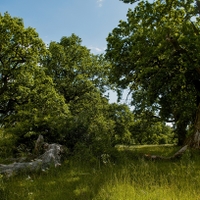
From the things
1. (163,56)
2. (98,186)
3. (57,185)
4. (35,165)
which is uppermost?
(163,56)

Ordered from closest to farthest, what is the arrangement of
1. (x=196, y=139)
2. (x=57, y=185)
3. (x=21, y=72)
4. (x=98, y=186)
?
1. (x=98, y=186)
2. (x=57, y=185)
3. (x=196, y=139)
4. (x=21, y=72)

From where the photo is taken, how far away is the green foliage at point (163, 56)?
15242mm

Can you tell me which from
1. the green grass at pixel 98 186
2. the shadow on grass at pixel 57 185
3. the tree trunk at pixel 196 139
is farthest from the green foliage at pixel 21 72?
the green grass at pixel 98 186

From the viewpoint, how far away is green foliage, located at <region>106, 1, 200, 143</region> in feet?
50.0

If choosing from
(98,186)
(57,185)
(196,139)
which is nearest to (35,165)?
(57,185)

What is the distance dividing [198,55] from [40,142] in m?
10.5

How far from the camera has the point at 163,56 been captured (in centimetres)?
1739

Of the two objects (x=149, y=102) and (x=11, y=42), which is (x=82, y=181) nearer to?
(x=149, y=102)

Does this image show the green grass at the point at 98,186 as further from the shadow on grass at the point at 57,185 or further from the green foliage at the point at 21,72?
the green foliage at the point at 21,72

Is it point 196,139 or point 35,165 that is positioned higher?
point 196,139

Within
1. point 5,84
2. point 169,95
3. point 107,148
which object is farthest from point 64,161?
point 5,84

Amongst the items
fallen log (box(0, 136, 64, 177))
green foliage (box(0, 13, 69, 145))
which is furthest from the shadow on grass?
green foliage (box(0, 13, 69, 145))

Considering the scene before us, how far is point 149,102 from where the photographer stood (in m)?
16.5

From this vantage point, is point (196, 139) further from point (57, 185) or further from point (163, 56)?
point (57, 185)
